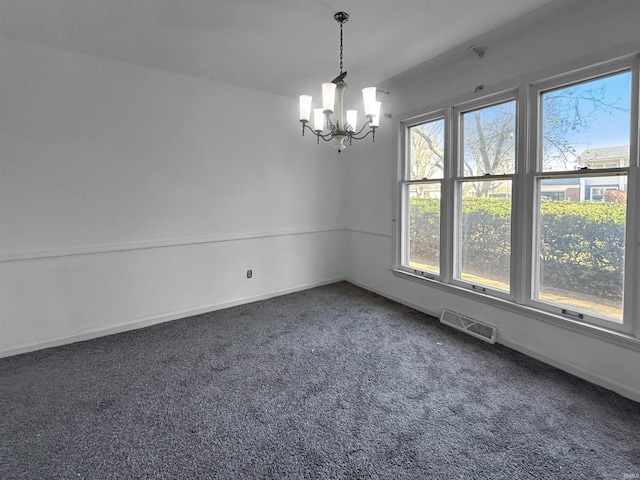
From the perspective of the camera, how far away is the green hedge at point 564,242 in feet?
7.45

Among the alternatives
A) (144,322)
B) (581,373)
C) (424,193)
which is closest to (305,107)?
(424,193)

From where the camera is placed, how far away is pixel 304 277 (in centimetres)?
464

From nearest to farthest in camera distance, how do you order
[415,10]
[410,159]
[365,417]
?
[365,417]
[415,10]
[410,159]

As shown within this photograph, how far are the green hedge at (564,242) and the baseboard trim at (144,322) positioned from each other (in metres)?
2.42

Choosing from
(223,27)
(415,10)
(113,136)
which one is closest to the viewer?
(415,10)

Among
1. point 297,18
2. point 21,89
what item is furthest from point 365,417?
point 21,89

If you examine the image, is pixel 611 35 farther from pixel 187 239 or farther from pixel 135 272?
pixel 135 272

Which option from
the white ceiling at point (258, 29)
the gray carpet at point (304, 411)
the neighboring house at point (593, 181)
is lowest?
the gray carpet at point (304, 411)

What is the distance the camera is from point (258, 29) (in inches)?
102

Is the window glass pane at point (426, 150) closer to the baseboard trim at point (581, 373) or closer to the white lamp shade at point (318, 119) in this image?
the white lamp shade at point (318, 119)

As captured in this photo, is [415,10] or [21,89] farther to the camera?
[21,89]

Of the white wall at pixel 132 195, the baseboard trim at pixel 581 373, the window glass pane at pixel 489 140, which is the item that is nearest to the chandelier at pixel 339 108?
the window glass pane at pixel 489 140

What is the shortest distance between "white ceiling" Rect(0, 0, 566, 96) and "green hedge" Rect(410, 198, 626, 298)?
1.51m

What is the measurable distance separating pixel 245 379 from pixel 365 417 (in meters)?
0.94
